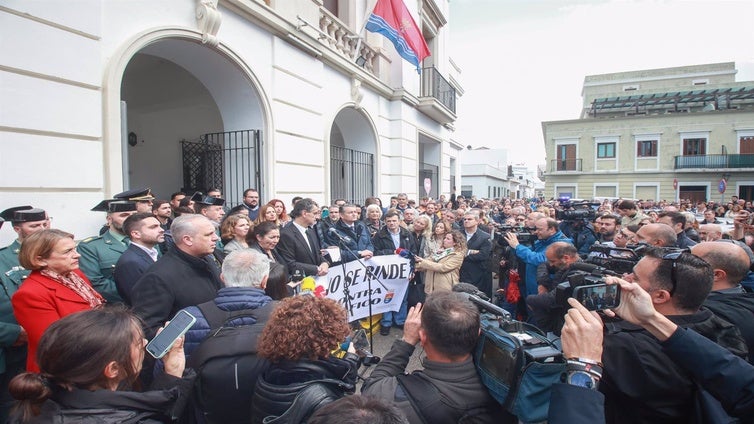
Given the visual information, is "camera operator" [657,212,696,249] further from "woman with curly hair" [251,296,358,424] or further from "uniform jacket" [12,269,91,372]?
"uniform jacket" [12,269,91,372]

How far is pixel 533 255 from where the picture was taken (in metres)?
4.31

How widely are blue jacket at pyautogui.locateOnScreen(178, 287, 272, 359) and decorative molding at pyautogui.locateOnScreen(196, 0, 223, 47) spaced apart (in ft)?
16.2

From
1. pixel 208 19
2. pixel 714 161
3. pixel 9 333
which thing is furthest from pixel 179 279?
pixel 714 161

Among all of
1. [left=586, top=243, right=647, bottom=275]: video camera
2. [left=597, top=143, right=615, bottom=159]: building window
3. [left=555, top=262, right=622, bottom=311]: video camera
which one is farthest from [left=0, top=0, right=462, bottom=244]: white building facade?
[left=597, top=143, right=615, bottom=159]: building window

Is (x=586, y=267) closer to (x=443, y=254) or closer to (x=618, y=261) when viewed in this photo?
(x=618, y=261)

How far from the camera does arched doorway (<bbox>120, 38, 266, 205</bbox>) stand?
22.7 feet

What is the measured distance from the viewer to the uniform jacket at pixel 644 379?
1.51 metres

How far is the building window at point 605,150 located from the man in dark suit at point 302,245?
37.1 m

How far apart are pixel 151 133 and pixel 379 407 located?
9804 millimetres

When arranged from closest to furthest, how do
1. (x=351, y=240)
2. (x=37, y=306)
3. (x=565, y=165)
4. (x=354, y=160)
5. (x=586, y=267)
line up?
(x=37, y=306), (x=586, y=267), (x=351, y=240), (x=354, y=160), (x=565, y=165)

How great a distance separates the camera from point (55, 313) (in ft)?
7.23

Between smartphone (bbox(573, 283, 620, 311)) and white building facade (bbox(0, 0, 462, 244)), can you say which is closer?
smartphone (bbox(573, 283, 620, 311))

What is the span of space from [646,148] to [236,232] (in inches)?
1555

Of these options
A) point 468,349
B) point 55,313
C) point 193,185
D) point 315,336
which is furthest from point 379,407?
point 193,185
